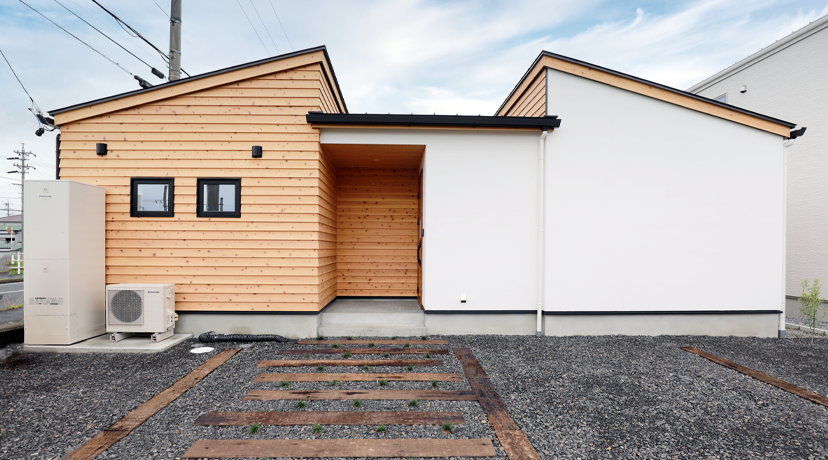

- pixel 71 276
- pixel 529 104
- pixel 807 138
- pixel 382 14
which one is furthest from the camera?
pixel 382 14

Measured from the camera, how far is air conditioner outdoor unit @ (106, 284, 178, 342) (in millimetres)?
3900

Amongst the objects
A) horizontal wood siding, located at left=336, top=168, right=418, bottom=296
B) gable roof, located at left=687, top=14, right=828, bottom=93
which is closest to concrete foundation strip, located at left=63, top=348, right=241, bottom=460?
horizontal wood siding, located at left=336, top=168, right=418, bottom=296

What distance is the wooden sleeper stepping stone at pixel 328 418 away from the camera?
2.23m

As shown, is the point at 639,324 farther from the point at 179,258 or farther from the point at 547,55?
the point at 179,258

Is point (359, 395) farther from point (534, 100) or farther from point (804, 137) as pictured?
point (804, 137)

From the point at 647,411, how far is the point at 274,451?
9.00 ft

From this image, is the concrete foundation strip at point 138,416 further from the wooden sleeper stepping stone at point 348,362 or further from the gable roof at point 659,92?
the gable roof at point 659,92

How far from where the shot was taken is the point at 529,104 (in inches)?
200

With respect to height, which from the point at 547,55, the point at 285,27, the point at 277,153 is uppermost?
the point at 285,27

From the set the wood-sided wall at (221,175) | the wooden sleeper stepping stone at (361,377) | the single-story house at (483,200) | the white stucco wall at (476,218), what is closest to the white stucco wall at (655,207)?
the single-story house at (483,200)

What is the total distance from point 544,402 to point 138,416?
3.12 meters

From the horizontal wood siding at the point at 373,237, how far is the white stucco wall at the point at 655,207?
8.24 feet

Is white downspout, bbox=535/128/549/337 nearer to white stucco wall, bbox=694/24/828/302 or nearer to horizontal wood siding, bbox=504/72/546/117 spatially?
horizontal wood siding, bbox=504/72/546/117

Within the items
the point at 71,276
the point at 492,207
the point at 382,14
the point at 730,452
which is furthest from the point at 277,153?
the point at 382,14
